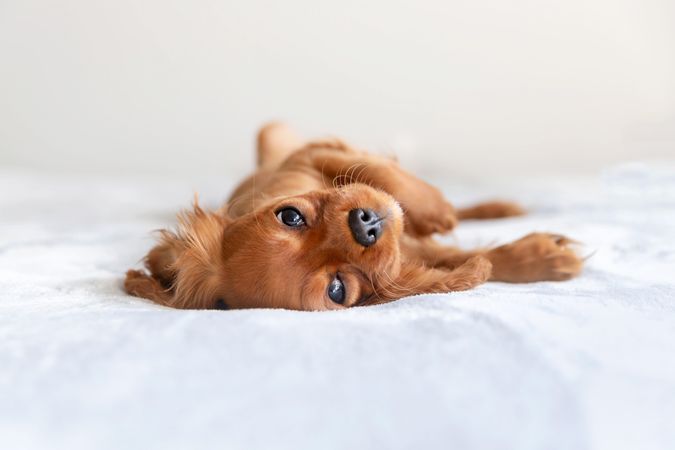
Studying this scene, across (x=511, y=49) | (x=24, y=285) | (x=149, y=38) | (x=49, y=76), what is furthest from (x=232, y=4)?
(x=24, y=285)

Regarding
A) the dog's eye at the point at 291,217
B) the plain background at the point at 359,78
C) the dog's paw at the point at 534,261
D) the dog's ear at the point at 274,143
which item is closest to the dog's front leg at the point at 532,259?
the dog's paw at the point at 534,261

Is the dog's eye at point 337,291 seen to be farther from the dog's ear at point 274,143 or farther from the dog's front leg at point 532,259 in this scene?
the dog's ear at point 274,143

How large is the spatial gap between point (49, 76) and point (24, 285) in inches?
120

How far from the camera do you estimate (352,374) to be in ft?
2.49

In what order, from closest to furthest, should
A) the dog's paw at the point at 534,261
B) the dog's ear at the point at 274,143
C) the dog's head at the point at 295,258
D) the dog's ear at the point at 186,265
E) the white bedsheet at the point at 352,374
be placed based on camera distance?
1. the white bedsheet at the point at 352,374
2. the dog's head at the point at 295,258
3. the dog's ear at the point at 186,265
4. the dog's paw at the point at 534,261
5. the dog's ear at the point at 274,143

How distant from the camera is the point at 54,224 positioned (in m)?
2.14

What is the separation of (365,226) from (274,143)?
53.3 inches

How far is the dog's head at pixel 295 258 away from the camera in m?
1.16

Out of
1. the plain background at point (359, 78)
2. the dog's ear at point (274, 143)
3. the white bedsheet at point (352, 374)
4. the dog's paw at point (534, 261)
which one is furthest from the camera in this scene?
the plain background at point (359, 78)

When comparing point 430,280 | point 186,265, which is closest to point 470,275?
point 430,280

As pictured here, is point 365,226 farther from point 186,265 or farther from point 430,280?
point 186,265

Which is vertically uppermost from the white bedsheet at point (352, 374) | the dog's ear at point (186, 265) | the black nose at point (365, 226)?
the black nose at point (365, 226)

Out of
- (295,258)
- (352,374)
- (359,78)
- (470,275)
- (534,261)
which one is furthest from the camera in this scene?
(359,78)

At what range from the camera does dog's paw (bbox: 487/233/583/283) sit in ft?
4.54
